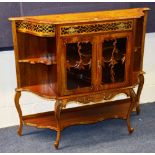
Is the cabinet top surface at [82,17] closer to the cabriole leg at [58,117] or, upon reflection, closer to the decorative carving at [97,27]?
the decorative carving at [97,27]

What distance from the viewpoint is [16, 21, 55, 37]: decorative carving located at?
2.14 metres

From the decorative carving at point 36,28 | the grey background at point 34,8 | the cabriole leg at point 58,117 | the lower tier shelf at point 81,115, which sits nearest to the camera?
the decorative carving at point 36,28

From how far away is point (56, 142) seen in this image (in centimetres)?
241

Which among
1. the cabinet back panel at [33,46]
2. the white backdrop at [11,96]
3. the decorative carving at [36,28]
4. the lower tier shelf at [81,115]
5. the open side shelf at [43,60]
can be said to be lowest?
the lower tier shelf at [81,115]

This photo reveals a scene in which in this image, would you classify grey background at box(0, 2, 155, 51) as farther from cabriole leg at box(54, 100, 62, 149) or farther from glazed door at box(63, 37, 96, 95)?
cabriole leg at box(54, 100, 62, 149)

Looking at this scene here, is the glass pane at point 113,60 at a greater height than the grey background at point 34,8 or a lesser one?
lesser

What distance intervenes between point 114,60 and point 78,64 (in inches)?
10.9

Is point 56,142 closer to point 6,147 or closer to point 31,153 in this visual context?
point 31,153

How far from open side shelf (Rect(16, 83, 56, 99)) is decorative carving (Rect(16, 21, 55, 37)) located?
1.52ft

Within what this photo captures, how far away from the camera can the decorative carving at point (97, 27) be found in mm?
2154

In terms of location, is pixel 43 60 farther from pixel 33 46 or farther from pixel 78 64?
pixel 78 64

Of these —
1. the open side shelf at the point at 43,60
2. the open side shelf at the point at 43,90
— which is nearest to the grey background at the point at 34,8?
the open side shelf at the point at 43,60

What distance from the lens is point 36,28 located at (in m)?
2.20

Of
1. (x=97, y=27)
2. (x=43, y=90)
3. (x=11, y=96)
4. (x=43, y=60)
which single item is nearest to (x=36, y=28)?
(x=43, y=60)
